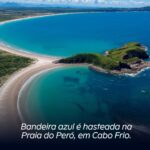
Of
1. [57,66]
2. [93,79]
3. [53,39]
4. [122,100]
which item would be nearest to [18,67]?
[57,66]

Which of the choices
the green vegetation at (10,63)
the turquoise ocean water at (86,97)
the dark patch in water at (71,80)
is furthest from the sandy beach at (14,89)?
the dark patch in water at (71,80)

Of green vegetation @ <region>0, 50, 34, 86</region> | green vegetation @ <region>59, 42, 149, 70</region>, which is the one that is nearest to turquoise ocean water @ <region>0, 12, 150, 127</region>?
green vegetation @ <region>59, 42, 149, 70</region>

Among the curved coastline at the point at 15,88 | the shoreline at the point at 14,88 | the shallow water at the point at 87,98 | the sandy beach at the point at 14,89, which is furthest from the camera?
the shallow water at the point at 87,98

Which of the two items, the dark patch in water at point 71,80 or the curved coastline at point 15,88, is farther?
the dark patch in water at point 71,80

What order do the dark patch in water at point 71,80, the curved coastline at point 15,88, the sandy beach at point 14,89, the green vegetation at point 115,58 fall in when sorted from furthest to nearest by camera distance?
1. the green vegetation at point 115,58
2. the dark patch in water at point 71,80
3. the sandy beach at point 14,89
4. the curved coastline at point 15,88

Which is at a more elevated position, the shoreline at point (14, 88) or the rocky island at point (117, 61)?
the rocky island at point (117, 61)

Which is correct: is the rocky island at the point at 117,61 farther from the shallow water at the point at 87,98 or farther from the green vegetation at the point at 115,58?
the shallow water at the point at 87,98

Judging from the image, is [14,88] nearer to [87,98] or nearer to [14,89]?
[14,89]

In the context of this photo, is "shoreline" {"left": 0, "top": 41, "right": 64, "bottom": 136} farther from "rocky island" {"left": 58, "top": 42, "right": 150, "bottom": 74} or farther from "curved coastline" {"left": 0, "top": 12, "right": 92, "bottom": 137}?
"rocky island" {"left": 58, "top": 42, "right": 150, "bottom": 74}

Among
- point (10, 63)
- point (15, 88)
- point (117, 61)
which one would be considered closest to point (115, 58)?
point (117, 61)
